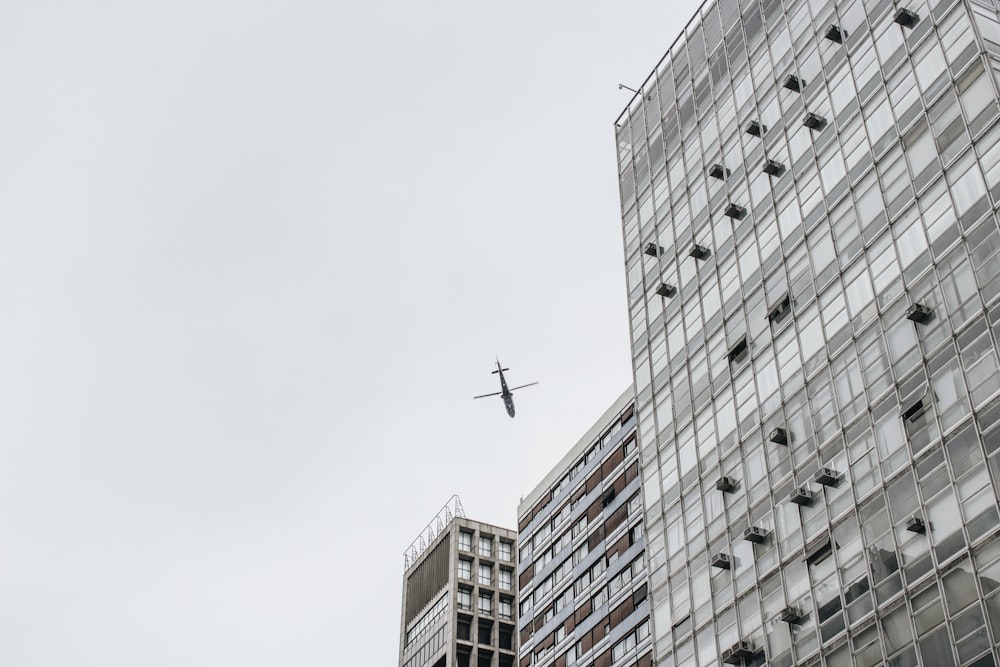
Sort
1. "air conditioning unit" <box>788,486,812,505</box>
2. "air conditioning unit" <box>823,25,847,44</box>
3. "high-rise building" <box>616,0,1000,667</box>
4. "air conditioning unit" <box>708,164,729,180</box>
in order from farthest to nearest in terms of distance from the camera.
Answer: "air conditioning unit" <box>708,164,729,180</box>
"air conditioning unit" <box>823,25,847,44</box>
"air conditioning unit" <box>788,486,812,505</box>
"high-rise building" <box>616,0,1000,667</box>

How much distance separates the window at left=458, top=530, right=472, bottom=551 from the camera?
5044 inches

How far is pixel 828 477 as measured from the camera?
4338 centimetres

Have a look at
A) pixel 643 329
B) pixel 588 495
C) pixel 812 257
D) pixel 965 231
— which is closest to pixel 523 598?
pixel 588 495

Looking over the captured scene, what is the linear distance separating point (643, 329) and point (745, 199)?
852 cm

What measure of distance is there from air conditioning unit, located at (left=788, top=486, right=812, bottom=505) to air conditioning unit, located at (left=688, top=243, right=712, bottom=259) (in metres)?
15.7

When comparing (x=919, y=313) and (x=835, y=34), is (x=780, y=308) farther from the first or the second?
(x=835, y=34)

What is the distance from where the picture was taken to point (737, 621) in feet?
152

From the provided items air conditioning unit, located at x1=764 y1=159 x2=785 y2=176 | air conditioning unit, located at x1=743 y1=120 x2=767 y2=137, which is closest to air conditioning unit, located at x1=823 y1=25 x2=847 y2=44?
air conditioning unit, located at x1=743 y1=120 x2=767 y2=137

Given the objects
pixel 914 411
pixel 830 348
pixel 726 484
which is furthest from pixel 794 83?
pixel 914 411

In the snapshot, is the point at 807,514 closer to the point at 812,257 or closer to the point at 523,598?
the point at 812,257

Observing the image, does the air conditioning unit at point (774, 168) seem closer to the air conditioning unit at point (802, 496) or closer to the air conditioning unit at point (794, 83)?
the air conditioning unit at point (794, 83)

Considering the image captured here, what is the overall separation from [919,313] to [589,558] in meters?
45.9

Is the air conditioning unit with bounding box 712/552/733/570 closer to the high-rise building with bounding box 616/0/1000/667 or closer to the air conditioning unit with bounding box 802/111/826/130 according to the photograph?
the high-rise building with bounding box 616/0/1000/667

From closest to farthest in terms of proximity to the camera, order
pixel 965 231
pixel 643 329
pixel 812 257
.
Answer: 1. pixel 965 231
2. pixel 812 257
3. pixel 643 329
